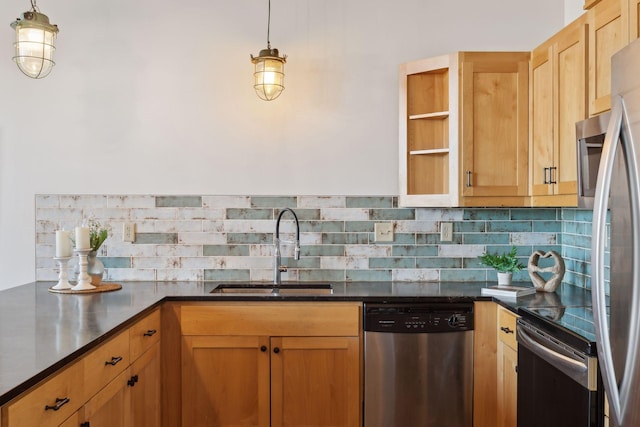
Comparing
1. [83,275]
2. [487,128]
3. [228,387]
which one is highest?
[487,128]

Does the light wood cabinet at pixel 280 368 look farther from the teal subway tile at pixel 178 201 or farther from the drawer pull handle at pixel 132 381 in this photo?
the teal subway tile at pixel 178 201

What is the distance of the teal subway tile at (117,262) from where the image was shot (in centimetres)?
342

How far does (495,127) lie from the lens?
121 inches

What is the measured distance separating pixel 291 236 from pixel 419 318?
0.95 m

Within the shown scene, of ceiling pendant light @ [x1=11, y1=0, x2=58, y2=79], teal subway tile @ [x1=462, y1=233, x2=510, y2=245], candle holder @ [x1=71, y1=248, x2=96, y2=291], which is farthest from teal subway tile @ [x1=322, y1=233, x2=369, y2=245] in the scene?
ceiling pendant light @ [x1=11, y1=0, x2=58, y2=79]

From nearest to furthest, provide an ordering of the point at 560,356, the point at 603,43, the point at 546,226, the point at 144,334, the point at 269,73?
the point at 560,356
the point at 603,43
the point at 144,334
the point at 269,73
the point at 546,226

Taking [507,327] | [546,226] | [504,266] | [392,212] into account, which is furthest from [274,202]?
[546,226]

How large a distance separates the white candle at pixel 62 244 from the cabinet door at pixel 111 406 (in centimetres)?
90

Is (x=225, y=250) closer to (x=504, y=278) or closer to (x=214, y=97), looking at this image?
(x=214, y=97)

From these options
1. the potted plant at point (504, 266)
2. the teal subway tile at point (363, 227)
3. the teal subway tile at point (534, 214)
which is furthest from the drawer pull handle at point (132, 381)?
the teal subway tile at point (534, 214)

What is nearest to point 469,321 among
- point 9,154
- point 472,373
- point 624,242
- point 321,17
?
point 472,373

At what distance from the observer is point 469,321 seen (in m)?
2.88

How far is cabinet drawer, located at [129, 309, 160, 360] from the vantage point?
95.2 inches

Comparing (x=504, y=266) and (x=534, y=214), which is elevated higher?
(x=534, y=214)
